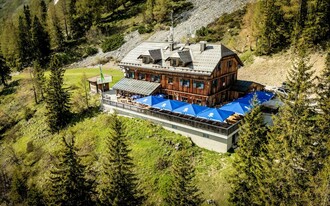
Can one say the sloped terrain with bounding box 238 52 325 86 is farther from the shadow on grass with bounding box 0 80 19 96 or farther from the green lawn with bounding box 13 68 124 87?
the shadow on grass with bounding box 0 80 19 96

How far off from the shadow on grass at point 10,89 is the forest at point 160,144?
0.39 metres

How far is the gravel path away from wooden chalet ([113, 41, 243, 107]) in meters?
31.9

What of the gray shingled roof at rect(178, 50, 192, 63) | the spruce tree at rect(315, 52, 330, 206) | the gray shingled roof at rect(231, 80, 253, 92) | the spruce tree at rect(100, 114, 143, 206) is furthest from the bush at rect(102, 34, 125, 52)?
the spruce tree at rect(315, 52, 330, 206)

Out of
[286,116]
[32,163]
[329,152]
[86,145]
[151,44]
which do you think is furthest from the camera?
[151,44]

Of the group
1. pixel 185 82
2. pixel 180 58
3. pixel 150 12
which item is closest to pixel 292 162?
pixel 185 82

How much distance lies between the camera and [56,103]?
44719 mm

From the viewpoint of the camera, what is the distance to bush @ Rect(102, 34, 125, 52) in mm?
82625

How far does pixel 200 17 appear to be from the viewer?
84250mm

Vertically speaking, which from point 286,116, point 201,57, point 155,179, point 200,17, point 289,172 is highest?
point 200,17

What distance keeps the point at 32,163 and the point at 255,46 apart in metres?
50.2

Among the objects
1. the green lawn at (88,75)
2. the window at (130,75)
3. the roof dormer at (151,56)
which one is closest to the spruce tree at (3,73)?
the green lawn at (88,75)

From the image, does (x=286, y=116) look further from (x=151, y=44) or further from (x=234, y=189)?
(x=151, y=44)

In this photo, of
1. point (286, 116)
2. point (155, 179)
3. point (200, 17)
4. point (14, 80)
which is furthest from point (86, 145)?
point (200, 17)

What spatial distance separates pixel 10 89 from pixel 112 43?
30812mm
